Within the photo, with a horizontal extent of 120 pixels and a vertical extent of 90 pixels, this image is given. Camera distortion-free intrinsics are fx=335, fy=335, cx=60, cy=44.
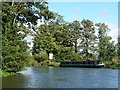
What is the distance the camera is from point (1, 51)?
2897cm

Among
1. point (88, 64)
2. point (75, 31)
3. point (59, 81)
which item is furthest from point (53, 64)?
point (59, 81)

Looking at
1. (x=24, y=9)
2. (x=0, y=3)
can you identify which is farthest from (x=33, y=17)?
(x=0, y=3)

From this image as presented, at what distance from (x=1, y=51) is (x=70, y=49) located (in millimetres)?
47742

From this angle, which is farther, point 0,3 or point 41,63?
point 41,63

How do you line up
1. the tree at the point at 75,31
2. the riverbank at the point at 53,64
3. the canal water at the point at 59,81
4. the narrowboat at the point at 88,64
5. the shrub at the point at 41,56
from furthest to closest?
the tree at the point at 75,31 → the shrub at the point at 41,56 → the narrowboat at the point at 88,64 → the riverbank at the point at 53,64 → the canal water at the point at 59,81

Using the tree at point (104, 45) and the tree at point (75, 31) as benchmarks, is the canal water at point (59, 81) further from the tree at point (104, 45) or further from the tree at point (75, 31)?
the tree at point (75, 31)

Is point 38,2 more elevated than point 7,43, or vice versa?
point 38,2

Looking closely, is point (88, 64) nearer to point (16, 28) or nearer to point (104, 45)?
point (104, 45)

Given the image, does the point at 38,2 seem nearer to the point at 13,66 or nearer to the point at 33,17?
the point at 33,17

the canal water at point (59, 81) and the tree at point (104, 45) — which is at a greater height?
the tree at point (104, 45)

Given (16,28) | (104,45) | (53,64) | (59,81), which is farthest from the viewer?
(104,45)

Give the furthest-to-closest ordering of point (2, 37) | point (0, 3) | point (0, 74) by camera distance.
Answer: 1. point (0, 3)
2. point (2, 37)
3. point (0, 74)

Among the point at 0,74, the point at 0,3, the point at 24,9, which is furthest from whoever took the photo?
the point at 24,9

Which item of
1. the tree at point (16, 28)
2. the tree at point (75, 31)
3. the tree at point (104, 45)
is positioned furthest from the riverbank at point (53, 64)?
the tree at point (104, 45)
